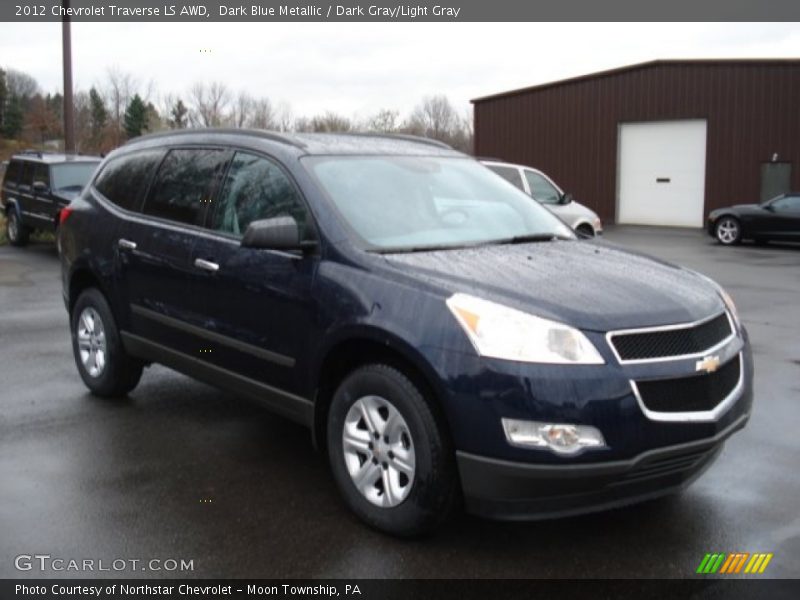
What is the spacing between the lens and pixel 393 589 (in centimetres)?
337

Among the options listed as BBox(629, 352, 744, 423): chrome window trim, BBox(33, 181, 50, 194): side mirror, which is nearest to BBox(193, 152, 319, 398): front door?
BBox(629, 352, 744, 423): chrome window trim

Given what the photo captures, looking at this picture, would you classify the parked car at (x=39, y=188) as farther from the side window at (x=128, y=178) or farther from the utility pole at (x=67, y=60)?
the side window at (x=128, y=178)

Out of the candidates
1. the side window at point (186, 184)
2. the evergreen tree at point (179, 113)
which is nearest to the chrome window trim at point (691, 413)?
the side window at point (186, 184)

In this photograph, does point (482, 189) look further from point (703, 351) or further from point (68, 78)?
point (68, 78)

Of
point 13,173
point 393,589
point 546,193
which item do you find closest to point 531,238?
point 393,589

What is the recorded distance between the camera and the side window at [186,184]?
5.11 metres

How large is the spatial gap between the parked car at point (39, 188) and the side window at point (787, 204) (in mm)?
15560

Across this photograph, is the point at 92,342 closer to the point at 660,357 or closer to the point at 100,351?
the point at 100,351

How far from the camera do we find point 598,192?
99.5ft

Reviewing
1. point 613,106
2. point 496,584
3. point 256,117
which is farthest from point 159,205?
point 256,117

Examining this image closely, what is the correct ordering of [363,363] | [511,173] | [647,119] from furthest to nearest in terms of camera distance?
[647,119], [511,173], [363,363]

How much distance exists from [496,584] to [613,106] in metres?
28.0

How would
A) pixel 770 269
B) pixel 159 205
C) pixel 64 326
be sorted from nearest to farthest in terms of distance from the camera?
pixel 159 205, pixel 64 326, pixel 770 269
